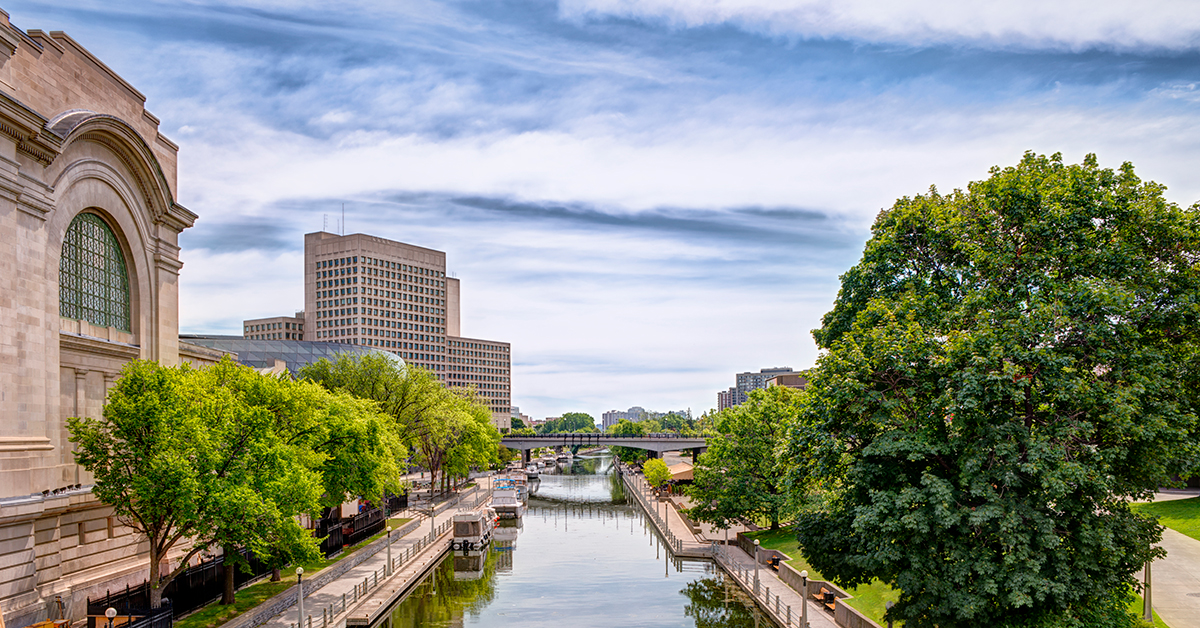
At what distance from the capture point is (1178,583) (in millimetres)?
32094

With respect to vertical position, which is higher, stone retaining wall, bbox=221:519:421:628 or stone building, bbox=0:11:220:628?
stone building, bbox=0:11:220:628

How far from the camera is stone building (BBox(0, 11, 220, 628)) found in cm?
2969

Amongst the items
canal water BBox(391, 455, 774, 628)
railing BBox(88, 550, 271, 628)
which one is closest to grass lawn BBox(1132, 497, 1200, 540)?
canal water BBox(391, 455, 774, 628)

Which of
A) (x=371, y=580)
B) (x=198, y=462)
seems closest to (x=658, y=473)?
(x=371, y=580)

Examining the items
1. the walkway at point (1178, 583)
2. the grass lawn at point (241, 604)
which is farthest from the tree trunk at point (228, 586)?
the walkway at point (1178, 583)

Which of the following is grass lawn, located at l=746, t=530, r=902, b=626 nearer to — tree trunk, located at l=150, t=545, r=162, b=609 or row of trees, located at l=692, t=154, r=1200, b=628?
row of trees, located at l=692, t=154, r=1200, b=628

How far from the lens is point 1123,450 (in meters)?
22.3

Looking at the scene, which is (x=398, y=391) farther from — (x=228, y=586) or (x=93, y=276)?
(x=228, y=586)

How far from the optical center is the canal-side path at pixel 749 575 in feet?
116

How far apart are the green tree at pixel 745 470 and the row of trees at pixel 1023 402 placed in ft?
88.9

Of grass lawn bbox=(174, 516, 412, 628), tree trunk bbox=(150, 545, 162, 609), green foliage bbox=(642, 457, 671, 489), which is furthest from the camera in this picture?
green foliage bbox=(642, 457, 671, 489)

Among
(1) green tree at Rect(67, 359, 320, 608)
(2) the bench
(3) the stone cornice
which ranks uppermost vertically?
(3) the stone cornice

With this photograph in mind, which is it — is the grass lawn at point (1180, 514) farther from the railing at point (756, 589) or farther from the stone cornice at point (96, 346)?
the stone cornice at point (96, 346)

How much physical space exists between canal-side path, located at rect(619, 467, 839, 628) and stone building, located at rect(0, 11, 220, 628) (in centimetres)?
2830
